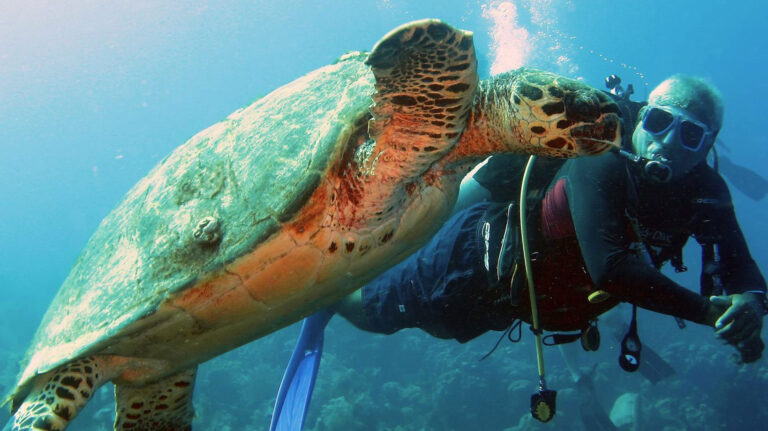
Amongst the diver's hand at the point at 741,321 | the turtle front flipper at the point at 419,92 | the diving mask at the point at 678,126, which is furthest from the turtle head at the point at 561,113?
the diver's hand at the point at 741,321

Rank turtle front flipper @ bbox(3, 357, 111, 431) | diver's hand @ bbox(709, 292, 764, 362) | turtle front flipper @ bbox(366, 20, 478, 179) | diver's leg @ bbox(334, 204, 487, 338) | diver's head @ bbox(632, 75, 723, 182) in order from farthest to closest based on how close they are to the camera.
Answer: diver's leg @ bbox(334, 204, 487, 338) < diver's head @ bbox(632, 75, 723, 182) < diver's hand @ bbox(709, 292, 764, 362) < turtle front flipper @ bbox(3, 357, 111, 431) < turtle front flipper @ bbox(366, 20, 478, 179)

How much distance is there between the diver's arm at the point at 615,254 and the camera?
2352mm

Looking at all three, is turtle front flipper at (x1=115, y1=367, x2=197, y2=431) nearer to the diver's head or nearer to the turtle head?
the turtle head

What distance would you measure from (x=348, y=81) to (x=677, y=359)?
14869 mm

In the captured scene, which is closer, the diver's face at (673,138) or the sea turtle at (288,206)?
the sea turtle at (288,206)

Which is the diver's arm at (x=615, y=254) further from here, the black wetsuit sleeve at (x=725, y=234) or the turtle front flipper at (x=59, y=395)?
the turtle front flipper at (x=59, y=395)

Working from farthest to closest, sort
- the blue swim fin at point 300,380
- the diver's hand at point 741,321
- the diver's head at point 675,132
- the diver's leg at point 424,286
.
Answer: the blue swim fin at point 300,380 → the diver's leg at point 424,286 → the diver's head at point 675,132 → the diver's hand at point 741,321

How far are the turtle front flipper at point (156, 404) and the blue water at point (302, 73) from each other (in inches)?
88.5

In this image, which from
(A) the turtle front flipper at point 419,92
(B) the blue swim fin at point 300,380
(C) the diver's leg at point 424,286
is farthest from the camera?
(B) the blue swim fin at point 300,380

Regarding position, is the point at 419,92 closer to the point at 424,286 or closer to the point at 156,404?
the point at 424,286

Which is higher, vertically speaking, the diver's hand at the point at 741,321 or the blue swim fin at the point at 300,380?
the diver's hand at the point at 741,321

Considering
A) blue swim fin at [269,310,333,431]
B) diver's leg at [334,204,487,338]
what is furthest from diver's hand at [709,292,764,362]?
blue swim fin at [269,310,333,431]

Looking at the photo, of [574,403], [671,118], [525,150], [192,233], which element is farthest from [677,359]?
[192,233]

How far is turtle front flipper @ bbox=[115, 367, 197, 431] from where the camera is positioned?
270 cm
